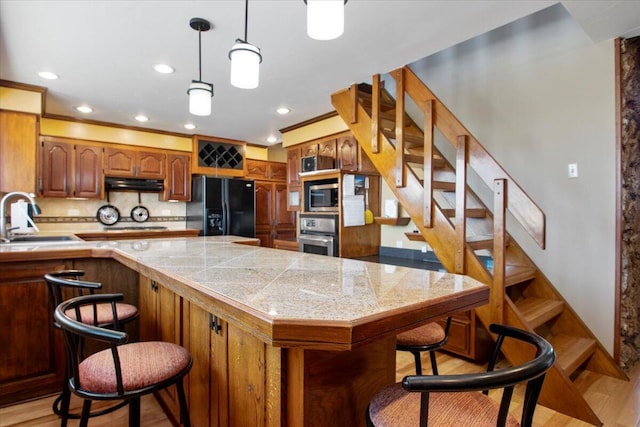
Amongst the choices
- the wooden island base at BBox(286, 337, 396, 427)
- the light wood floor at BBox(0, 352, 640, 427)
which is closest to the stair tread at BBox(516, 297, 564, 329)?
the light wood floor at BBox(0, 352, 640, 427)

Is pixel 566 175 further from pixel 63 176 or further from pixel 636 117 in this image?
pixel 63 176

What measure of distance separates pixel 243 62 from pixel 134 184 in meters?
3.99

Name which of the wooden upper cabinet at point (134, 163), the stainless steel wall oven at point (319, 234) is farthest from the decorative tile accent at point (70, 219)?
the stainless steel wall oven at point (319, 234)

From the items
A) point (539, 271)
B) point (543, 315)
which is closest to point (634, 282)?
point (539, 271)

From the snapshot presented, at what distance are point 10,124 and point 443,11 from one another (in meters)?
4.11

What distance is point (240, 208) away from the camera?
5285 mm

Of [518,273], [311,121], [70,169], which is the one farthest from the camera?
[311,121]

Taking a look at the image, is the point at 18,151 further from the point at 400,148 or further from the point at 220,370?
the point at 400,148

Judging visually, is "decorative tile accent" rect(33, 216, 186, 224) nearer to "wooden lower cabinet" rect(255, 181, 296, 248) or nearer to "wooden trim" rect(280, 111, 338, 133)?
"wooden lower cabinet" rect(255, 181, 296, 248)

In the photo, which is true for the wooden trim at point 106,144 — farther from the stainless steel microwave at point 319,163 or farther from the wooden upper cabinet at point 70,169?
the stainless steel microwave at point 319,163

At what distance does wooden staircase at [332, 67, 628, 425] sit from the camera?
6.53 ft

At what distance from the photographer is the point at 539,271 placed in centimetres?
271

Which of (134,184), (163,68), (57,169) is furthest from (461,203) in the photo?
(57,169)

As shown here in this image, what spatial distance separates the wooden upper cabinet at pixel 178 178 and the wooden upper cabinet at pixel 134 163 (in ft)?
0.33
